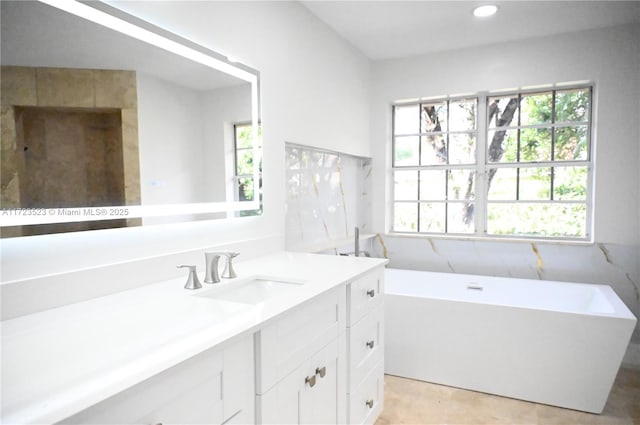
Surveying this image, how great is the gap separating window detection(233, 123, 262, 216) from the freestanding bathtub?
1.26m

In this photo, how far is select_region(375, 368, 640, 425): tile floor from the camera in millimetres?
2154

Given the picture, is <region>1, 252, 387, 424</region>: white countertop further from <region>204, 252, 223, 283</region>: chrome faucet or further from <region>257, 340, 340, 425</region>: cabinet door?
<region>257, 340, 340, 425</region>: cabinet door

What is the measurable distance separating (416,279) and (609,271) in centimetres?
147

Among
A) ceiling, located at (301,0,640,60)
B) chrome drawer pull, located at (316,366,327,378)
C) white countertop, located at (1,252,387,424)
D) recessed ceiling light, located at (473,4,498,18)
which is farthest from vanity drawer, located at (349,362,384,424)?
recessed ceiling light, located at (473,4,498,18)

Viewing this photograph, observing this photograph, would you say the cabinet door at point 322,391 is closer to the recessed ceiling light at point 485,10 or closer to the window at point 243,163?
the window at point 243,163

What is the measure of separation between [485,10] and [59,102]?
2636mm

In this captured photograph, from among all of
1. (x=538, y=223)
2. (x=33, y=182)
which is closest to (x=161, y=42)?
(x=33, y=182)

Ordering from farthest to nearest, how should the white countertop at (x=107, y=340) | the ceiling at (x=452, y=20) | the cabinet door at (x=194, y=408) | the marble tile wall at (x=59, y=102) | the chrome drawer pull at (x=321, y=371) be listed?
1. the ceiling at (x=452, y=20)
2. the chrome drawer pull at (x=321, y=371)
3. the marble tile wall at (x=59, y=102)
4. the cabinet door at (x=194, y=408)
5. the white countertop at (x=107, y=340)

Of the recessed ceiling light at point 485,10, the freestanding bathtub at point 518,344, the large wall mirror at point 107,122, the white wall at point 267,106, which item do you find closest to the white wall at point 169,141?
the large wall mirror at point 107,122

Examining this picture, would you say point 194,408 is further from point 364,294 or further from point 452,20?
point 452,20

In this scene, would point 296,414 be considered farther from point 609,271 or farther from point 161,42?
point 609,271

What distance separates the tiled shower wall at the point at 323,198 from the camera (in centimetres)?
261

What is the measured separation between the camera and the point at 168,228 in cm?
159

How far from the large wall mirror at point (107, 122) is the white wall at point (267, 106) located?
2.3 inches
